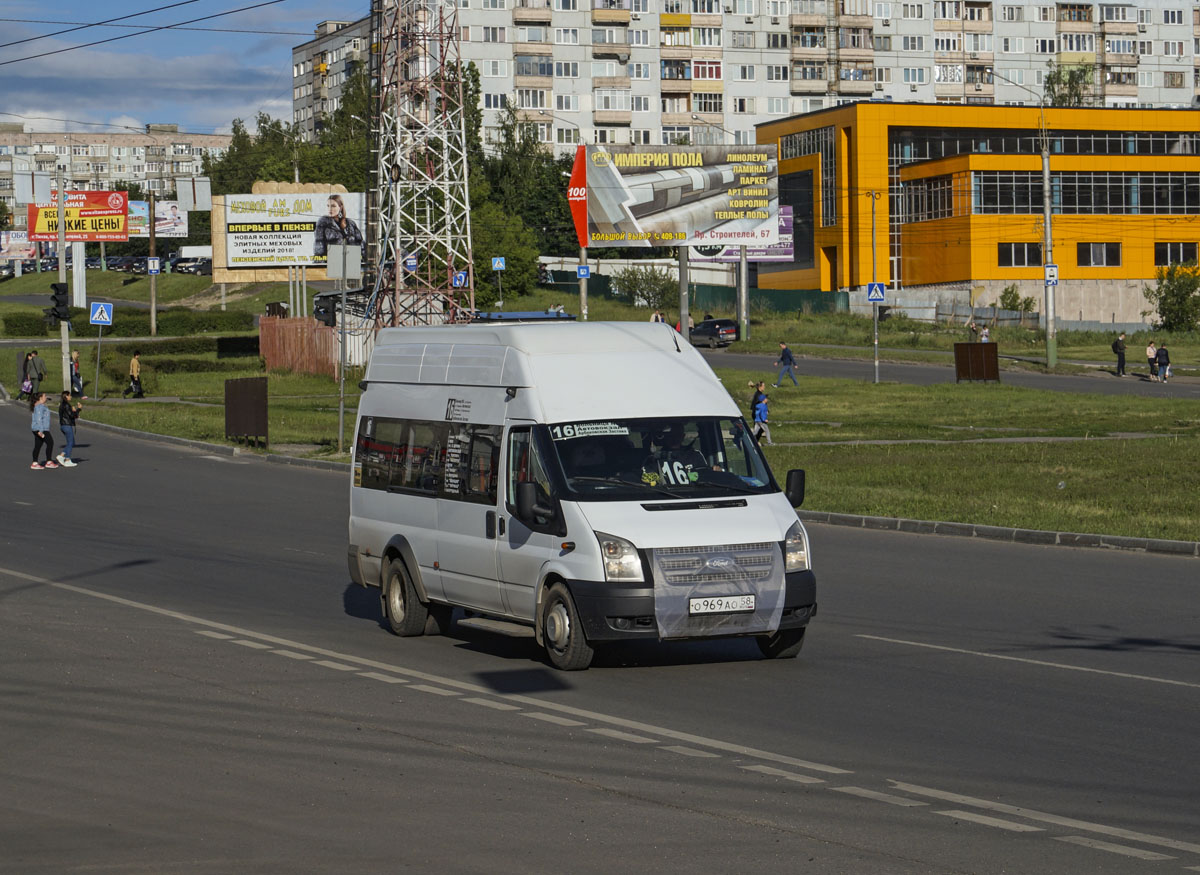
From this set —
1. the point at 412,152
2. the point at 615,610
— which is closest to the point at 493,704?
the point at 615,610

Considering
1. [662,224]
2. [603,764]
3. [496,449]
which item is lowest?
[603,764]

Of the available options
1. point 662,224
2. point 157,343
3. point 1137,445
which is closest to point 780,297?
point 662,224

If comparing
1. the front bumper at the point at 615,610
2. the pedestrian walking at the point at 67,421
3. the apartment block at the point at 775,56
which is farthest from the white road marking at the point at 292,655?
the apartment block at the point at 775,56

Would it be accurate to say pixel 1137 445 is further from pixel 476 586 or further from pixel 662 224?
pixel 662 224

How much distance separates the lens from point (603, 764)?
805 cm

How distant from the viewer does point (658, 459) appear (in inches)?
438

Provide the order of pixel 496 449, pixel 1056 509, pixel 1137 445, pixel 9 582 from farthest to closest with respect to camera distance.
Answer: pixel 1137 445, pixel 1056 509, pixel 9 582, pixel 496 449

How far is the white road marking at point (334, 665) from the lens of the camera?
435 inches

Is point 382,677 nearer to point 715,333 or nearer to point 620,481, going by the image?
point 620,481

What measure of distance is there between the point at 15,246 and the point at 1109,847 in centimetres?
16272

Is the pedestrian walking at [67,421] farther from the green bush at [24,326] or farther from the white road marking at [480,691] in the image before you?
the green bush at [24,326]

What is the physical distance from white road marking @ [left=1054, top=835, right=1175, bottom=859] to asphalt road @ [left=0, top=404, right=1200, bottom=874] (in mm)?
16

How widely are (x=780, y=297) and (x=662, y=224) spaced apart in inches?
977

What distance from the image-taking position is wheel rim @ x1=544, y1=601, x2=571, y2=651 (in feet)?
34.9
